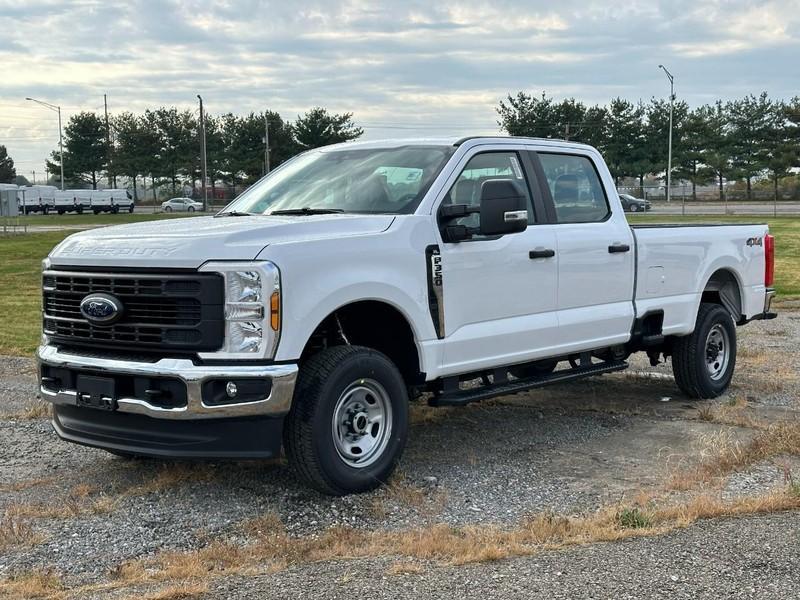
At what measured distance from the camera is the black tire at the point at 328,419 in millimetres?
5242

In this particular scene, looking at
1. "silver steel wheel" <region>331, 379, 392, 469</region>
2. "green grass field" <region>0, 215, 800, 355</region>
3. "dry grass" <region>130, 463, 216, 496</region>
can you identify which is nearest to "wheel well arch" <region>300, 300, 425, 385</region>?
"silver steel wheel" <region>331, 379, 392, 469</region>

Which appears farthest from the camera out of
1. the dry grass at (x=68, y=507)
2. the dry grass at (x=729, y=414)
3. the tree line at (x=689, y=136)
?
the tree line at (x=689, y=136)

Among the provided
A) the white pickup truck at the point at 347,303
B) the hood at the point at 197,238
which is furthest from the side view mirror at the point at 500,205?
the hood at the point at 197,238

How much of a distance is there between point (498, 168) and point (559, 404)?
2397mm

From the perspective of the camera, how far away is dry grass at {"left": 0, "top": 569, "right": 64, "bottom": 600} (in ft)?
13.4

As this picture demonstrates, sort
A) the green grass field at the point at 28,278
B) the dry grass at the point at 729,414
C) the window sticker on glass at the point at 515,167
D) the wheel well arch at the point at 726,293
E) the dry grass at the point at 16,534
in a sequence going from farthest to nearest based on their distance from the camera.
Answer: the green grass field at the point at 28,278 < the wheel well arch at the point at 726,293 < the dry grass at the point at 729,414 < the window sticker on glass at the point at 515,167 < the dry grass at the point at 16,534

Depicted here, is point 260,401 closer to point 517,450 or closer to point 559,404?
point 517,450

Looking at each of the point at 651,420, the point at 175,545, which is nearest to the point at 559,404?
the point at 651,420

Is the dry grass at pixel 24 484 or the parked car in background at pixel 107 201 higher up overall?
the parked car in background at pixel 107 201

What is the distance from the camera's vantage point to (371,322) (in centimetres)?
605

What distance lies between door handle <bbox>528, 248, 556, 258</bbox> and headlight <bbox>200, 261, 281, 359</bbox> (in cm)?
214

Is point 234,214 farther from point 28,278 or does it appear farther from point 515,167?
point 28,278

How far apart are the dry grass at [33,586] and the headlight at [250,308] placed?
133cm

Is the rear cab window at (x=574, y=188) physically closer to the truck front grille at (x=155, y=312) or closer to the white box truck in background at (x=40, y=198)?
the truck front grille at (x=155, y=312)
